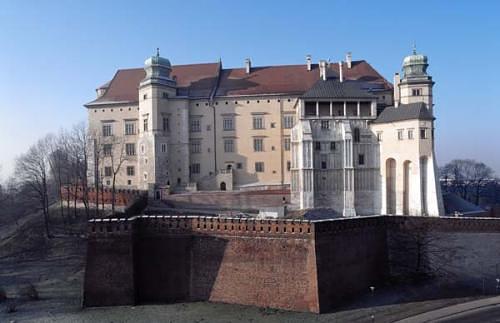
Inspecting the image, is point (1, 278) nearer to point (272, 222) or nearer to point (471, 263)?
point (272, 222)

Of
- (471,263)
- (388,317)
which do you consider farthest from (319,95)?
(388,317)

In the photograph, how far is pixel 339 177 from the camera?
4072cm

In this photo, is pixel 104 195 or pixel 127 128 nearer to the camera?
pixel 104 195

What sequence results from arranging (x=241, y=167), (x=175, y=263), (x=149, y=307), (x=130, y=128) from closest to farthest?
(x=149, y=307), (x=175, y=263), (x=241, y=167), (x=130, y=128)

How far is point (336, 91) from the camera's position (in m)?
41.6

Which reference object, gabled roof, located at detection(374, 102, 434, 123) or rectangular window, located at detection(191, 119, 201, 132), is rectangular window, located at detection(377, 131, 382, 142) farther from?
rectangular window, located at detection(191, 119, 201, 132)

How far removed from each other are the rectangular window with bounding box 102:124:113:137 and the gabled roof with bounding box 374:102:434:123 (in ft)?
94.0

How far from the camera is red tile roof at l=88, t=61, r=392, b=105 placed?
47.2 metres

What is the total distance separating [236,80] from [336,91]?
12.9 meters

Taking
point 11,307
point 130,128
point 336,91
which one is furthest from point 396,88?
point 11,307

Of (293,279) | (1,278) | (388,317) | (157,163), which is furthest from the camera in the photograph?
(157,163)

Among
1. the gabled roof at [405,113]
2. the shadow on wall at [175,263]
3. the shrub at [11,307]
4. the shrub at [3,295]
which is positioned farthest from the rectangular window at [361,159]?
the shrub at [3,295]

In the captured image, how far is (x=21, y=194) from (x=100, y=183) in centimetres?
1051

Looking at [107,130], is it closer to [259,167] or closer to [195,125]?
[195,125]
